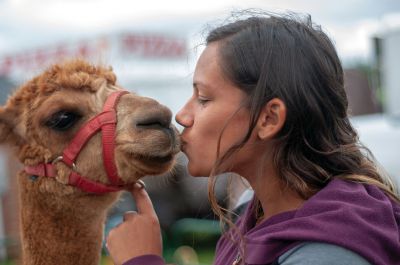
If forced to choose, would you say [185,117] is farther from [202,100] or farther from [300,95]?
[300,95]

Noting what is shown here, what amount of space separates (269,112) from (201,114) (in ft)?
0.64

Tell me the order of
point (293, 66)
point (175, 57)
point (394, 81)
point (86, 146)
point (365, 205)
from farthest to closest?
point (175, 57) → point (394, 81) → point (86, 146) → point (293, 66) → point (365, 205)

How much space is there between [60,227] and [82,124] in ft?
1.39

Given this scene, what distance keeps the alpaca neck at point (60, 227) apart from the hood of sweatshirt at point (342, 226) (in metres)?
0.99

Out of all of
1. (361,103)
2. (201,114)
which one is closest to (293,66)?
(201,114)

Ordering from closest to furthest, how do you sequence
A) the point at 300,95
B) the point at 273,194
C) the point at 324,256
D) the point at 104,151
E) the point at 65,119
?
the point at 324,256 → the point at 300,95 → the point at 273,194 → the point at 104,151 → the point at 65,119

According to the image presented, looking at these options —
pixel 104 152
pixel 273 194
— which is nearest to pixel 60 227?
pixel 104 152

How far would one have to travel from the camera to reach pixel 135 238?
4.84ft

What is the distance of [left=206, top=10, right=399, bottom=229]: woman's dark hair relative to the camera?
1.31 metres

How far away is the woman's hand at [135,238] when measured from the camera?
1.43 meters

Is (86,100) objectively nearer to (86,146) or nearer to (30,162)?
(86,146)

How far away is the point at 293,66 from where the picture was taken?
51.9 inches

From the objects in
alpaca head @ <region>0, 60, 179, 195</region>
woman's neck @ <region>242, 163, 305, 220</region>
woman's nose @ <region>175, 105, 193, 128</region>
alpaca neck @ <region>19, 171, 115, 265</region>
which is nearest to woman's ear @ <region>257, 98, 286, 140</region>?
woman's neck @ <region>242, 163, 305, 220</region>

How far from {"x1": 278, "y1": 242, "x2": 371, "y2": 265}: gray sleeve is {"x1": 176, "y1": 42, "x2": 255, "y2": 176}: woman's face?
13.0 inches
